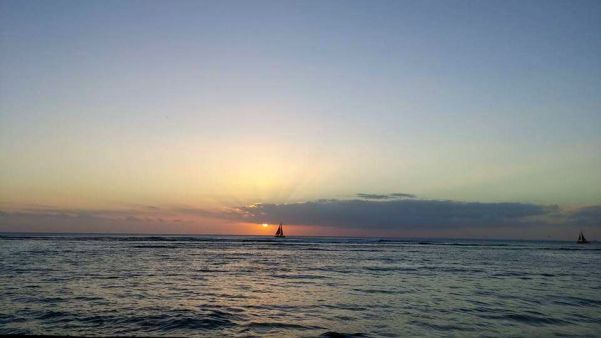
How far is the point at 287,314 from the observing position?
1847 cm

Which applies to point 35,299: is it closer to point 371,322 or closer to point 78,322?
point 78,322

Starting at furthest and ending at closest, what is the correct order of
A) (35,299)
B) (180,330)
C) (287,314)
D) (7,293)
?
(7,293), (35,299), (287,314), (180,330)

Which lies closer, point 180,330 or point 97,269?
point 180,330

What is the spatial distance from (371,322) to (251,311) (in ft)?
18.1

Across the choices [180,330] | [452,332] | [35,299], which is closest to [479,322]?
[452,332]

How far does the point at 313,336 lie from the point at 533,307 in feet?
44.0

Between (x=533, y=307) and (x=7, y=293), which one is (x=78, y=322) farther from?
(x=533, y=307)

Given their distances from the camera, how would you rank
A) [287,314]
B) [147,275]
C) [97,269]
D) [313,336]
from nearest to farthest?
[313,336] < [287,314] < [147,275] < [97,269]

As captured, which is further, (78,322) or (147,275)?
(147,275)

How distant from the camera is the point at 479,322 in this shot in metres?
17.6

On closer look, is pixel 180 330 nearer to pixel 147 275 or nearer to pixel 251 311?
pixel 251 311

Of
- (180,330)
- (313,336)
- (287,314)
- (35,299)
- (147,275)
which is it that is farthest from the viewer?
(147,275)

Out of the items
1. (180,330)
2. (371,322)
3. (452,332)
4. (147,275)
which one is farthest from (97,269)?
(452,332)

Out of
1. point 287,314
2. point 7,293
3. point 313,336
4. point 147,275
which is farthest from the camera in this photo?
point 147,275
